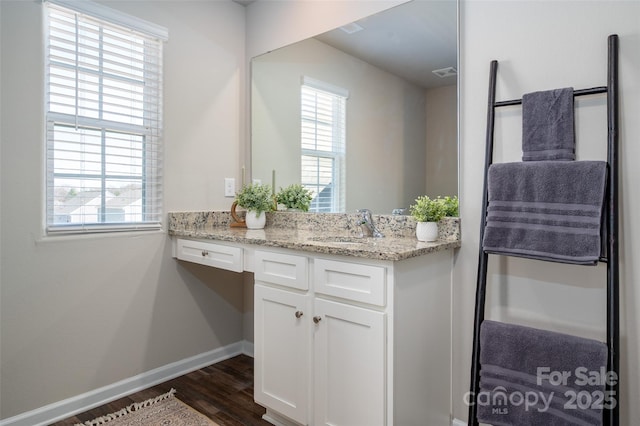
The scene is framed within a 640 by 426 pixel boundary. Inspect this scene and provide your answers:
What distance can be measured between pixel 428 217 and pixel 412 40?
0.91 metres

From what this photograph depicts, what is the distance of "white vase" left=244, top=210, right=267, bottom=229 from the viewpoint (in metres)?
2.52

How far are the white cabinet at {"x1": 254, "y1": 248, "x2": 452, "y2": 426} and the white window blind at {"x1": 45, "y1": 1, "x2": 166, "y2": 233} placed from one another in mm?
922

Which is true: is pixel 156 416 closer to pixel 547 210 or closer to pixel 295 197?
pixel 295 197

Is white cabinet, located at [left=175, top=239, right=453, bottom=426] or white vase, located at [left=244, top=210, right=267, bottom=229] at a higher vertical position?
white vase, located at [left=244, top=210, right=267, bottom=229]

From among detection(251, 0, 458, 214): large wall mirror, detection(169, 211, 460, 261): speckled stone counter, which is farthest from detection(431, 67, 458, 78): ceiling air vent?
detection(169, 211, 460, 261): speckled stone counter

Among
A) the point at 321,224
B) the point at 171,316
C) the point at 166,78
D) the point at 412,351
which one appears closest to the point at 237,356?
the point at 171,316

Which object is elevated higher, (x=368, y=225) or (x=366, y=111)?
(x=366, y=111)

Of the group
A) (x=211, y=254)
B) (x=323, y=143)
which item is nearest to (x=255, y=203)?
(x=211, y=254)

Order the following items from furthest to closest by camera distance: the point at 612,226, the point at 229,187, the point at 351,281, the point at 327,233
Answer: the point at 229,187
the point at 327,233
the point at 351,281
the point at 612,226

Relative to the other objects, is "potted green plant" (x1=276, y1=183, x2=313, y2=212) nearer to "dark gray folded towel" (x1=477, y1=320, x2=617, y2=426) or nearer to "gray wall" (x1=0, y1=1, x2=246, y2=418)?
"gray wall" (x1=0, y1=1, x2=246, y2=418)

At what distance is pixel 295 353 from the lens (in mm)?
1774

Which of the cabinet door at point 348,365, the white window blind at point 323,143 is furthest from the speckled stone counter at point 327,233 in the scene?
the cabinet door at point 348,365

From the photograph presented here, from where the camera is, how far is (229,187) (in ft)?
A: 9.07

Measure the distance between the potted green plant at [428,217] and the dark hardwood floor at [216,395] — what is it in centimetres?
123
